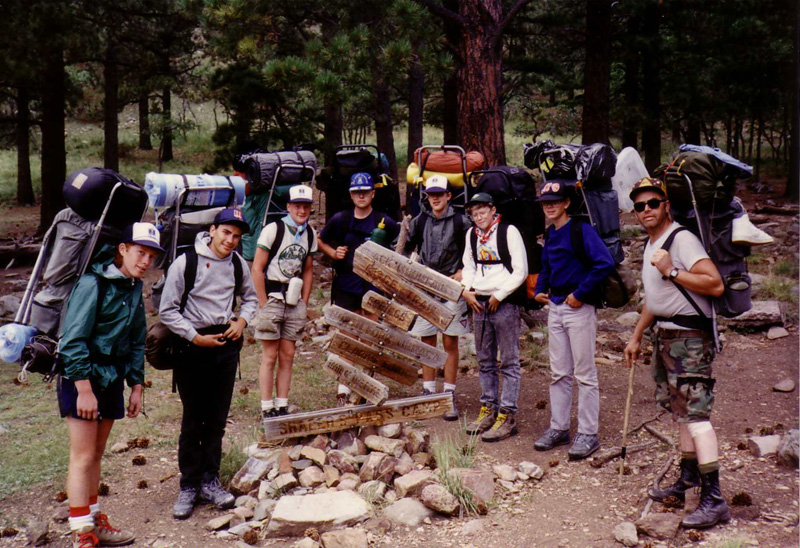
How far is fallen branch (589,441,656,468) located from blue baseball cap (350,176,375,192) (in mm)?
3414

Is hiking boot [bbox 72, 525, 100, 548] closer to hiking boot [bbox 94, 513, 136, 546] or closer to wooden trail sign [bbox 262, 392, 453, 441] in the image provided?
hiking boot [bbox 94, 513, 136, 546]

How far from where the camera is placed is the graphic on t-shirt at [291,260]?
23.2 feet

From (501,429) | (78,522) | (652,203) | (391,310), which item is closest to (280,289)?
(391,310)

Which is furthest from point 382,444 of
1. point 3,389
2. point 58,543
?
point 3,389

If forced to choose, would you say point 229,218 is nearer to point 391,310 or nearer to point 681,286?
point 391,310

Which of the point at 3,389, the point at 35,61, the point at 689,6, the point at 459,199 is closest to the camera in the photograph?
the point at 459,199

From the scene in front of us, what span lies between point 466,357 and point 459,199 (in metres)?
2.83

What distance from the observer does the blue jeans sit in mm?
6902

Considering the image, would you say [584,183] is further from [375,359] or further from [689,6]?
[689,6]

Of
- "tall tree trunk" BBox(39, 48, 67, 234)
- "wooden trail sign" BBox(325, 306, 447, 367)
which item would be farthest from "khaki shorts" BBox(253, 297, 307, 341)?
"tall tree trunk" BBox(39, 48, 67, 234)

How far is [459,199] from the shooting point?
7.95 m

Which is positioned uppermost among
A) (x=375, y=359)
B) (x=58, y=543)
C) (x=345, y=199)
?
(x=345, y=199)

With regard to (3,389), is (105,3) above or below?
above

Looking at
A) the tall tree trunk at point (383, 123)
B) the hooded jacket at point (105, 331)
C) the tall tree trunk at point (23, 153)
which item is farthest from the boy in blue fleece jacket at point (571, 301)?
the tall tree trunk at point (23, 153)
